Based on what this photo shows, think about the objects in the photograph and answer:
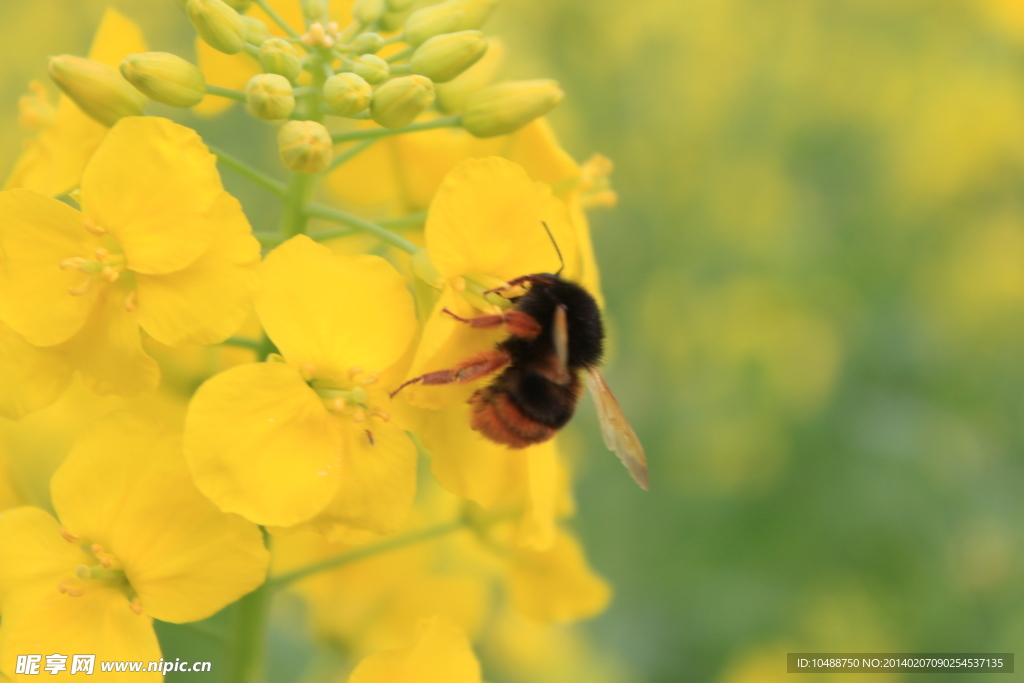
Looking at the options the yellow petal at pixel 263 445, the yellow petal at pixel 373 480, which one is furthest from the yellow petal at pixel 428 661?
the yellow petal at pixel 263 445

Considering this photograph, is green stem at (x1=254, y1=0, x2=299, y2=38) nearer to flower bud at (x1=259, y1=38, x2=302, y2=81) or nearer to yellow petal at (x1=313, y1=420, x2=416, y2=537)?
flower bud at (x1=259, y1=38, x2=302, y2=81)

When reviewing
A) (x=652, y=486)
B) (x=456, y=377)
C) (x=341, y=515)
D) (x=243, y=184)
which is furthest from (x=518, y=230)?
(x=243, y=184)

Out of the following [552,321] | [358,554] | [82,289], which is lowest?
[358,554]

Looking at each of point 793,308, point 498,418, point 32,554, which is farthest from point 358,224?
point 793,308

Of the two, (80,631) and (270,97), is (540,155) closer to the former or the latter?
(270,97)

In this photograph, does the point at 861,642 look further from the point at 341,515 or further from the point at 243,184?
the point at 243,184

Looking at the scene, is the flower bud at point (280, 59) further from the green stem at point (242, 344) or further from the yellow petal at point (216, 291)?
the green stem at point (242, 344)
